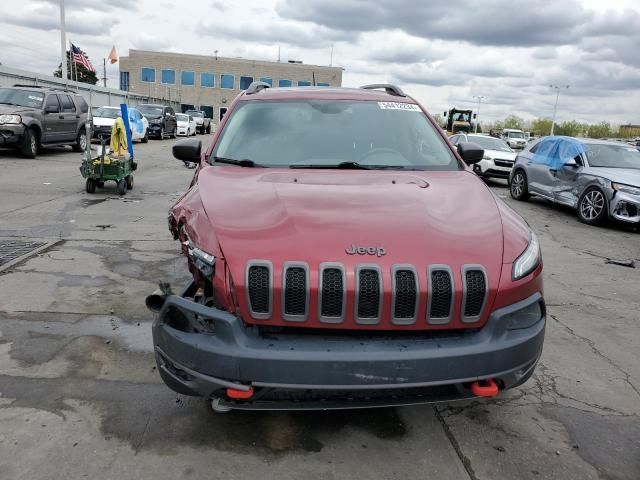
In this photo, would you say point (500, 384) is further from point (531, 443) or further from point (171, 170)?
point (171, 170)

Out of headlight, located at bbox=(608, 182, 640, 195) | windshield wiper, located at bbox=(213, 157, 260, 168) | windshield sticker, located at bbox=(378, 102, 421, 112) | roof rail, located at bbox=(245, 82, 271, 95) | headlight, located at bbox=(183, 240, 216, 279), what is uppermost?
roof rail, located at bbox=(245, 82, 271, 95)

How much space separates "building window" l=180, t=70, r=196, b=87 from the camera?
73438mm

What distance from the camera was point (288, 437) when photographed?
2.84 m

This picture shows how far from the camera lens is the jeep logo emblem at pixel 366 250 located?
98.4 inches

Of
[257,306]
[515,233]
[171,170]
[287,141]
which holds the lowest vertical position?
[171,170]

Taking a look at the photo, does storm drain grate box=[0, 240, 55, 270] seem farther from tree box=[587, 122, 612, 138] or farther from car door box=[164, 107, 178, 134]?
tree box=[587, 122, 612, 138]

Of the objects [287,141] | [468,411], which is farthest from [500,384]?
[287,141]

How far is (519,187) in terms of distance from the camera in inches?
528

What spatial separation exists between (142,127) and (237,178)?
22577 mm

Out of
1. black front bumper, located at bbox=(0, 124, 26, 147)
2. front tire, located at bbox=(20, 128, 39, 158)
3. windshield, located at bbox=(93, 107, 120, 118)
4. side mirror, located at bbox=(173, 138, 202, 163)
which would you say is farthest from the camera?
windshield, located at bbox=(93, 107, 120, 118)

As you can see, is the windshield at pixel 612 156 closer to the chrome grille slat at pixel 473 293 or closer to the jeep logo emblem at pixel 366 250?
the chrome grille slat at pixel 473 293

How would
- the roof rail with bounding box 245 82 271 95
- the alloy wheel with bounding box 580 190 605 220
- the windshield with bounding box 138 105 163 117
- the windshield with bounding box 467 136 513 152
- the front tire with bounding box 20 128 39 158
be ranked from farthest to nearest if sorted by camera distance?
the windshield with bounding box 138 105 163 117
the windshield with bounding box 467 136 513 152
the front tire with bounding box 20 128 39 158
the alloy wheel with bounding box 580 190 605 220
the roof rail with bounding box 245 82 271 95

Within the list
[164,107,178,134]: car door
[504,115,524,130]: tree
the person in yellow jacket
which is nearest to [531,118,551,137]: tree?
[504,115,524,130]: tree

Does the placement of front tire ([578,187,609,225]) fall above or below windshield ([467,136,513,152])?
below
